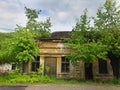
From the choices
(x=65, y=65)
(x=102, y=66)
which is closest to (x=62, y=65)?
(x=65, y=65)

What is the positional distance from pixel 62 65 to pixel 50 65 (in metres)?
1.40

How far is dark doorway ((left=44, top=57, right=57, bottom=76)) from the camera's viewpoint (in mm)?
27094

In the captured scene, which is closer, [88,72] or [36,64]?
[88,72]

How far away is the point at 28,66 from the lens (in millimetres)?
27016

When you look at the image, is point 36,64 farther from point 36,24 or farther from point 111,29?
point 111,29

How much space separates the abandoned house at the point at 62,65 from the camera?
88.4 feet

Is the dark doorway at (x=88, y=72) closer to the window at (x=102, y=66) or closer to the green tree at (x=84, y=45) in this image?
the window at (x=102, y=66)

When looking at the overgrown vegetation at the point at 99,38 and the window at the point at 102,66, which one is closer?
the overgrown vegetation at the point at 99,38

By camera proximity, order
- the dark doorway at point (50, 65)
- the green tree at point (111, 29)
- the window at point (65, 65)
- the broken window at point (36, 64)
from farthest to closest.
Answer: the broken window at point (36, 64), the window at point (65, 65), the dark doorway at point (50, 65), the green tree at point (111, 29)

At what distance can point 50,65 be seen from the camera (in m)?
27.3

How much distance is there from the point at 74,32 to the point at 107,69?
6.29 m

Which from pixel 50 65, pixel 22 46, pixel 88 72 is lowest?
pixel 88 72

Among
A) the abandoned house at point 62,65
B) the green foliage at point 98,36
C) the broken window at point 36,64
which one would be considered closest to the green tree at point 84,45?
the green foliage at point 98,36

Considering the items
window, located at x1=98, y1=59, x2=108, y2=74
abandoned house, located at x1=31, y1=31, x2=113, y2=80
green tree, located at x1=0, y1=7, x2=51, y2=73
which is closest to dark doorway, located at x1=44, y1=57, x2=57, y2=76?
abandoned house, located at x1=31, y1=31, x2=113, y2=80
